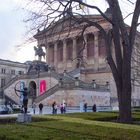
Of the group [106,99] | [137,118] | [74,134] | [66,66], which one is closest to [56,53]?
[66,66]

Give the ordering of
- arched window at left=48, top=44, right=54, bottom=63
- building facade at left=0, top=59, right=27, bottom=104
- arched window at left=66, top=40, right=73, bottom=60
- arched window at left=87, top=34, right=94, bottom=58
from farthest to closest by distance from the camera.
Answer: building facade at left=0, top=59, right=27, bottom=104 → arched window at left=48, top=44, right=54, bottom=63 → arched window at left=66, top=40, right=73, bottom=60 → arched window at left=87, top=34, right=94, bottom=58

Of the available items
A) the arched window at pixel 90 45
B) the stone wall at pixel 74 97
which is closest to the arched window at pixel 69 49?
the arched window at pixel 90 45

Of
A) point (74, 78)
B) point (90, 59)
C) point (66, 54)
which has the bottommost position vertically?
point (74, 78)

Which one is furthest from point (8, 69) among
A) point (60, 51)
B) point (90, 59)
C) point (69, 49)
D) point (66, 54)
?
point (90, 59)

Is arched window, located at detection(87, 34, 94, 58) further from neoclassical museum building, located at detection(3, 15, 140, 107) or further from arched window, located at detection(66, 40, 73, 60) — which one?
arched window, located at detection(66, 40, 73, 60)

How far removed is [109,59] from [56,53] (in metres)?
79.1

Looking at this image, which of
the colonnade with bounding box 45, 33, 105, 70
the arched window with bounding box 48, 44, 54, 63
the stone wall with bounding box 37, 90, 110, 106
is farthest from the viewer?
the arched window with bounding box 48, 44, 54, 63

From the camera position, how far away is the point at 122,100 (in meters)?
26.7

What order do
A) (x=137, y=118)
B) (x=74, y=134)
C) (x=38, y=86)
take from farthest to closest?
(x=38, y=86)
(x=137, y=118)
(x=74, y=134)

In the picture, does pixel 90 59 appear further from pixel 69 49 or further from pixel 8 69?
pixel 8 69

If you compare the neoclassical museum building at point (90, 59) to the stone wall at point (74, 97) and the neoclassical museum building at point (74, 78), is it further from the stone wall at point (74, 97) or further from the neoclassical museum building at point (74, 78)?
the stone wall at point (74, 97)

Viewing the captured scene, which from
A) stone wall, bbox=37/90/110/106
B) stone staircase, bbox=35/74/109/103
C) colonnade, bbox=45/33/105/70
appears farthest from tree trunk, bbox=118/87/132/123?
colonnade, bbox=45/33/105/70

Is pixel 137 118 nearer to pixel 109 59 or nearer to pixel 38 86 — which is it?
pixel 109 59

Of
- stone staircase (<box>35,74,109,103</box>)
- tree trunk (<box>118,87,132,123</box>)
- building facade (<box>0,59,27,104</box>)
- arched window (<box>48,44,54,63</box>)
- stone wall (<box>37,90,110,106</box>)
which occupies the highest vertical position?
arched window (<box>48,44,54,63</box>)
